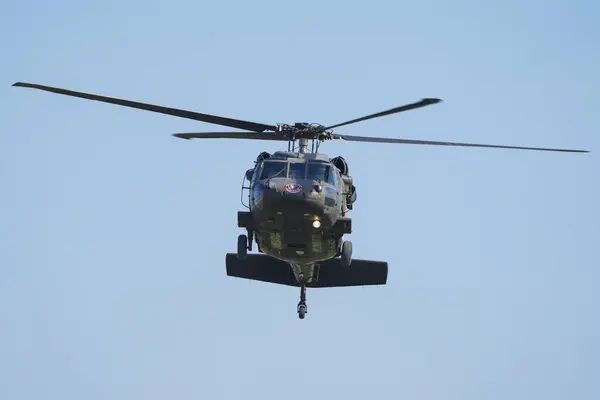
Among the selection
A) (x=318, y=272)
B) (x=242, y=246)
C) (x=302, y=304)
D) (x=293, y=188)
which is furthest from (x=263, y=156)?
(x=302, y=304)

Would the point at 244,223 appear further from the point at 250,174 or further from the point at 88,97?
the point at 88,97

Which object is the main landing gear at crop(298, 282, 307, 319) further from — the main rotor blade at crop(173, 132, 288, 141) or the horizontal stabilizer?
the main rotor blade at crop(173, 132, 288, 141)

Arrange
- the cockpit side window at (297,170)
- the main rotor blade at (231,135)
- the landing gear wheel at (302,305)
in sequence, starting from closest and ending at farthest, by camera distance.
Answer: the cockpit side window at (297,170), the main rotor blade at (231,135), the landing gear wheel at (302,305)

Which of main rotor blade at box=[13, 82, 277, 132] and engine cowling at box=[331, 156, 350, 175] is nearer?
main rotor blade at box=[13, 82, 277, 132]

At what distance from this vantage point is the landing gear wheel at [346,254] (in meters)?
29.1

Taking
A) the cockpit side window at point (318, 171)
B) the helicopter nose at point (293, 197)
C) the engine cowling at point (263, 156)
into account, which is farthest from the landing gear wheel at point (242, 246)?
the cockpit side window at point (318, 171)

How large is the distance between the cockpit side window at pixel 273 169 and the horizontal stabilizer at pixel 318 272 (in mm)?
4097

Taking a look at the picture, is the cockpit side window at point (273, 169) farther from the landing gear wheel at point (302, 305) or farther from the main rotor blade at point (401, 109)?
the landing gear wheel at point (302, 305)

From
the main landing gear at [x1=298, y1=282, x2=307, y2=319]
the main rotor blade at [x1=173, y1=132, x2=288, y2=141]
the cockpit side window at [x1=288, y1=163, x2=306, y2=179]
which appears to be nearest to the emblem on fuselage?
the cockpit side window at [x1=288, y1=163, x2=306, y2=179]

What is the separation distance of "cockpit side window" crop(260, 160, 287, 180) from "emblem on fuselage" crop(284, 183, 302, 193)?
0.58 metres

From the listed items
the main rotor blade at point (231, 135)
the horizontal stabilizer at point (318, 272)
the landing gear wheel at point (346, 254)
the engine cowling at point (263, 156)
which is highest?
the main rotor blade at point (231, 135)

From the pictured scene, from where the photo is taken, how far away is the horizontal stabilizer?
102 ft

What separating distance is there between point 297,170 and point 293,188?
867mm

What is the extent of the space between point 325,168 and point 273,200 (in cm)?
187
